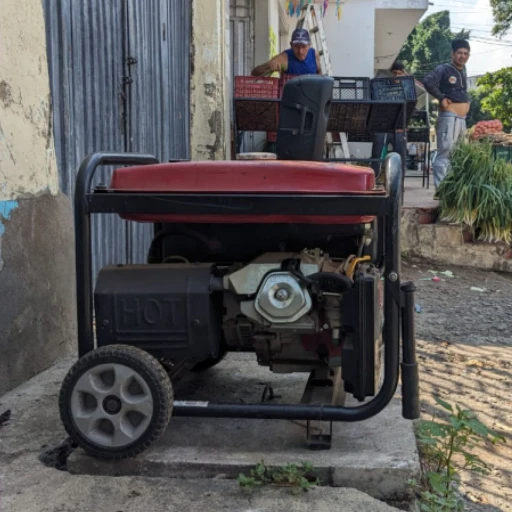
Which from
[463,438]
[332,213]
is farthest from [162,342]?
[463,438]

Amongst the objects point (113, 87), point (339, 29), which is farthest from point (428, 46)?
point (113, 87)

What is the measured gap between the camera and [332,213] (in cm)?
217

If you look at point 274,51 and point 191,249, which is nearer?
point 191,249

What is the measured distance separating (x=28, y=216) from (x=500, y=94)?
19183 mm

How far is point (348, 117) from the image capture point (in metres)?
7.68

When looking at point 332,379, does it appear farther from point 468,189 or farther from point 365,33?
point 365,33

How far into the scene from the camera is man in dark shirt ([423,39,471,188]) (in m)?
8.54

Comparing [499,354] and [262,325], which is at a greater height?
[262,325]

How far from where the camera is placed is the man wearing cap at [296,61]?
7.89 meters

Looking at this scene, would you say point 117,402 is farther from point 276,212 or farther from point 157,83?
point 157,83

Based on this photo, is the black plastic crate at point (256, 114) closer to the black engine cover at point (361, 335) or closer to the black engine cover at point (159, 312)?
the black engine cover at point (159, 312)

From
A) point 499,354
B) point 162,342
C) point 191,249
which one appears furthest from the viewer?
point 499,354

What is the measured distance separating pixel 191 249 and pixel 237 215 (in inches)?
19.4

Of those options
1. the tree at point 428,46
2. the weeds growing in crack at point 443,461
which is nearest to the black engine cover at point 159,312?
the weeds growing in crack at point 443,461
